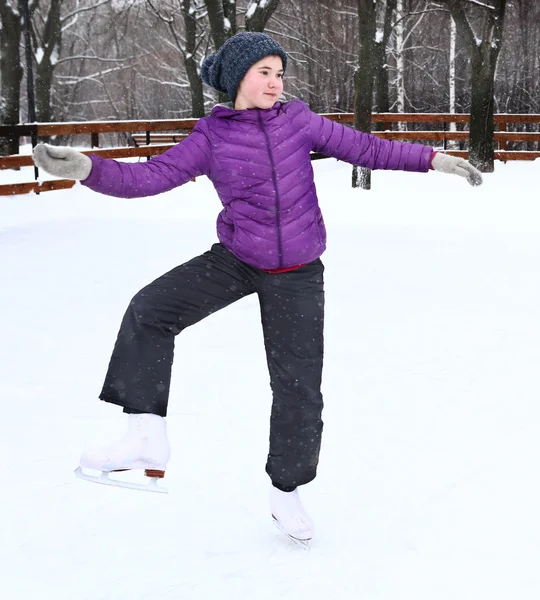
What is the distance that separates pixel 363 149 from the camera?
9.77 ft

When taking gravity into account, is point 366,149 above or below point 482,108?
below

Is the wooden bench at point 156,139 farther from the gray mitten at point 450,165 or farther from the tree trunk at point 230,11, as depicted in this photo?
the gray mitten at point 450,165

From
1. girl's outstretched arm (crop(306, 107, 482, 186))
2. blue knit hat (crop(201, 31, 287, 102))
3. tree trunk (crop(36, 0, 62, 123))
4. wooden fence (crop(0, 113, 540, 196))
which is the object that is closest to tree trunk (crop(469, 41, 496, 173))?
wooden fence (crop(0, 113, 540, 196))

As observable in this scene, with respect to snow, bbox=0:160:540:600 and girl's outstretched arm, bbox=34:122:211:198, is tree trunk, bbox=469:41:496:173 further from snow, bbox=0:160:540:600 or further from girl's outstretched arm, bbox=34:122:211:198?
girl's outstretched arm, bbox=34:122:211:198

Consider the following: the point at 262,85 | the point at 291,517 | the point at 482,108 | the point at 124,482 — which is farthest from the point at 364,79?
the point at 124,482

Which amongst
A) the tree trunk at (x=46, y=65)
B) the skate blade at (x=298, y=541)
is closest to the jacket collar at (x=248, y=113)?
the skate blade at (x=298, y=541)

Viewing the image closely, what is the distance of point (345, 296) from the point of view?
22.7 feet

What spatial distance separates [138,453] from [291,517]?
559 millimetres

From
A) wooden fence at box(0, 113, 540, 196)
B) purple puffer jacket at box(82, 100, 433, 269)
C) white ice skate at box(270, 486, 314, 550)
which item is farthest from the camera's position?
wooden fence at box(0, 113, 540, 196)

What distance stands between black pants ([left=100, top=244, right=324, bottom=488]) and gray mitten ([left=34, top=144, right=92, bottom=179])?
0.45 meters

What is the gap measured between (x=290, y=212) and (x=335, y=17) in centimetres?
2898

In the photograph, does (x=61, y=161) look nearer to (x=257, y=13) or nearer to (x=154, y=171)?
(x=154, y=171)

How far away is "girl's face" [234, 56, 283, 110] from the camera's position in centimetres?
284

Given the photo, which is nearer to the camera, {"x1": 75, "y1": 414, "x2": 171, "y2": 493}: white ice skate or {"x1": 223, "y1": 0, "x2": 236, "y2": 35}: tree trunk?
{"x1": 75, "y1": 414, "x2": 171, "y2": 493}: white ice skate
